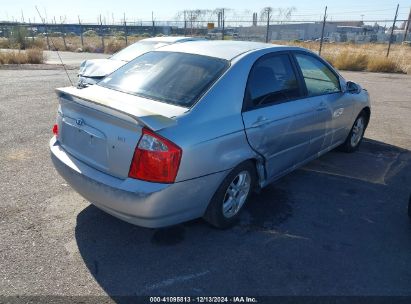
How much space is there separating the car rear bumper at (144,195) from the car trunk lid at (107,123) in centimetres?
9

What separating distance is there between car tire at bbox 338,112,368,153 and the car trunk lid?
352 centimetres

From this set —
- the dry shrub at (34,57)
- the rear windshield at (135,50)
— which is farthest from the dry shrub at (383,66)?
the dry shrub at (34,57)

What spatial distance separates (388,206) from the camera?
4.07 m

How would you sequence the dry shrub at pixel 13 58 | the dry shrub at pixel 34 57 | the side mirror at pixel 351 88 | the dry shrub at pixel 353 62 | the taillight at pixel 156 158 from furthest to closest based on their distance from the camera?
the dry shrub at pixel 34 57 → the dry shrub at pixel 13 58 → the dry shrub at pixel 353 62 → the side mirror at pixel 351 88 → the taillight at pixel 156 158

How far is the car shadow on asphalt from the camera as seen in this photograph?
2779 mm

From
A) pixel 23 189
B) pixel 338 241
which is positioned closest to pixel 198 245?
pixel 338 241

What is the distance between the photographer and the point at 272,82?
147 inches

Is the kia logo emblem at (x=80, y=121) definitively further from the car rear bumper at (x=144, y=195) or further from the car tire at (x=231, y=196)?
the car tire at (x=231, y=196)

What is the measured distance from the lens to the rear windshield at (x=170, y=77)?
3.21 m

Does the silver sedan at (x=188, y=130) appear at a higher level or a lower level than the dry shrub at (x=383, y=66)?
higher

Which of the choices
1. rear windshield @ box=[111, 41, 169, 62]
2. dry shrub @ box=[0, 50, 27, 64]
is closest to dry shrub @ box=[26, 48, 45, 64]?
dry shrub @ box=[0, 50, 27, 64]

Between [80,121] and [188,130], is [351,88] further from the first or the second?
[80,121]

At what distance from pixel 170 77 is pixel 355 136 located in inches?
139

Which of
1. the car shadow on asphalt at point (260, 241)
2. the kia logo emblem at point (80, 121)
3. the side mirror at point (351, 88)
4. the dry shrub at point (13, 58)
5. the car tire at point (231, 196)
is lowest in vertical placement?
the dry shrub at point (13, 58)
